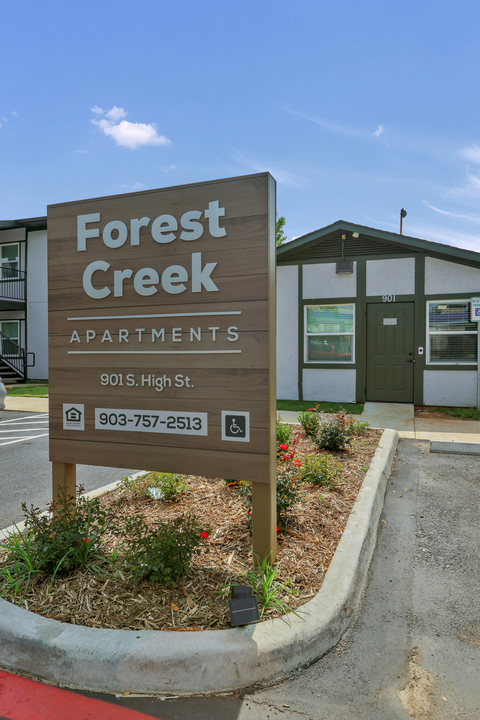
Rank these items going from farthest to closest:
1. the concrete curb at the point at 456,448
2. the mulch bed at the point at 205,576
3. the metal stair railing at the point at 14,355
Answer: the metal stair railing at the point at 14,355 → the concrete curb at the point at 456,448 → the mulch bed at the point at 205,576

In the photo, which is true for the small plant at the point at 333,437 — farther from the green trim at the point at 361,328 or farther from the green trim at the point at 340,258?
the green trim at the point at 340,258

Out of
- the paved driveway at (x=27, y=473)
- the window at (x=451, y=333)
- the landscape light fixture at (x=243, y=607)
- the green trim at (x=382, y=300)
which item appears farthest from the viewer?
the green trim at (x=382, y=300)

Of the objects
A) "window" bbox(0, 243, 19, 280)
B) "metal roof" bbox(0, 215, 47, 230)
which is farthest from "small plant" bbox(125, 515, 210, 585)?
"window" bbox(0, 243, 19, 280)

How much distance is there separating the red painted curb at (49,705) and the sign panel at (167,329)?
123 cm

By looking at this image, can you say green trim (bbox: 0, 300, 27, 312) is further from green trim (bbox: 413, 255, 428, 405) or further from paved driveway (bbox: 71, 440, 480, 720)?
paved driveway (bbox: 71, 440, 480, 720)

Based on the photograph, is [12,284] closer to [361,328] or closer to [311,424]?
[361,328]

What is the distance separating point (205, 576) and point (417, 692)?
1.26 metres

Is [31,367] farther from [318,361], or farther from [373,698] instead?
[373,698]

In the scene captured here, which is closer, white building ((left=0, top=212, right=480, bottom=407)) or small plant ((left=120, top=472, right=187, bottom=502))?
small plant ((left=120, top=472, right=187, bottom=502))

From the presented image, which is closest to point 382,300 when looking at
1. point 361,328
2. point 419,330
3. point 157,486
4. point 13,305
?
point 361,328

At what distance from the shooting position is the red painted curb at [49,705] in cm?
195

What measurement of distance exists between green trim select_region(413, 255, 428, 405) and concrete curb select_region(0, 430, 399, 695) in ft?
30.6

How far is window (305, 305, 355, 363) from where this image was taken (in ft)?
38.1

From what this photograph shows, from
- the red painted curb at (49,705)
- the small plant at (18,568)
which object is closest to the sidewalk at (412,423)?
the small plant at (18,568)
